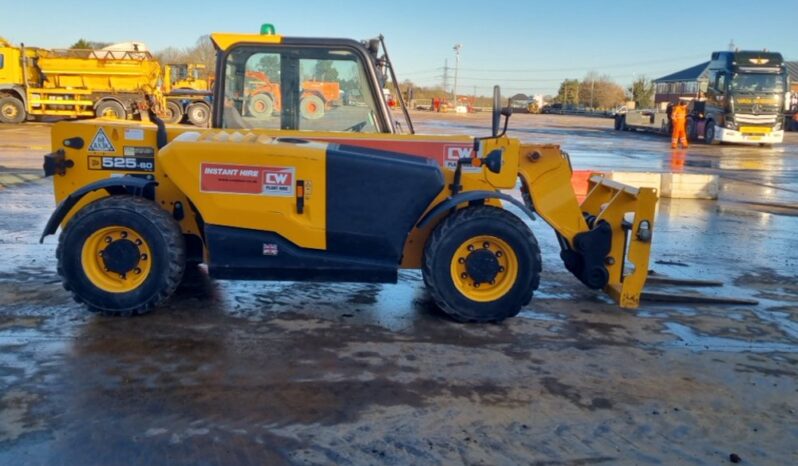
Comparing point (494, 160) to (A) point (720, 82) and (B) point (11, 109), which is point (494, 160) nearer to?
(A) point (720, 82)

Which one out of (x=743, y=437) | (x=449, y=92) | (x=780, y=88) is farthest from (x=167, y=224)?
(x=449, y=92)

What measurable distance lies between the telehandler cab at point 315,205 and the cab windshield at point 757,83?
27.4 m

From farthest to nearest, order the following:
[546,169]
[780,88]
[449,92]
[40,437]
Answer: [449,92] < [780,88] < [546,169] < [40,437]

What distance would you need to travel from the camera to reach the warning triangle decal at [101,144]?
574 centimetres

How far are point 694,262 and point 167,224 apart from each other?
560 cm

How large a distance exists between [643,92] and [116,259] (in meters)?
77.8

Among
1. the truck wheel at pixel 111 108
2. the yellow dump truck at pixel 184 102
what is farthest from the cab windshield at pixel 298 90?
the truck wheel at pixel 111 108

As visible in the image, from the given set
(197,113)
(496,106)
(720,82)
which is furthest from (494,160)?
(720,82)

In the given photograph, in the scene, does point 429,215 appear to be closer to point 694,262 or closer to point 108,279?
point 108,279

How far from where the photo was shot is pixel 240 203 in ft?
17.1

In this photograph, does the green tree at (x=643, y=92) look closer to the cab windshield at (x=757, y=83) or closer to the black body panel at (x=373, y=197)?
the cab windshield at (x=757, y=83)

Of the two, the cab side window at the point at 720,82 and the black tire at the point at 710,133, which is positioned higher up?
the cab side window at the point at 720,82

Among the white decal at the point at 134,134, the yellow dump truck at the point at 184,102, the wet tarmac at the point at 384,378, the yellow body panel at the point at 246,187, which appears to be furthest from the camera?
the yellow dump truck at the point at 184,102

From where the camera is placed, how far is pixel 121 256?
533 centimetres
